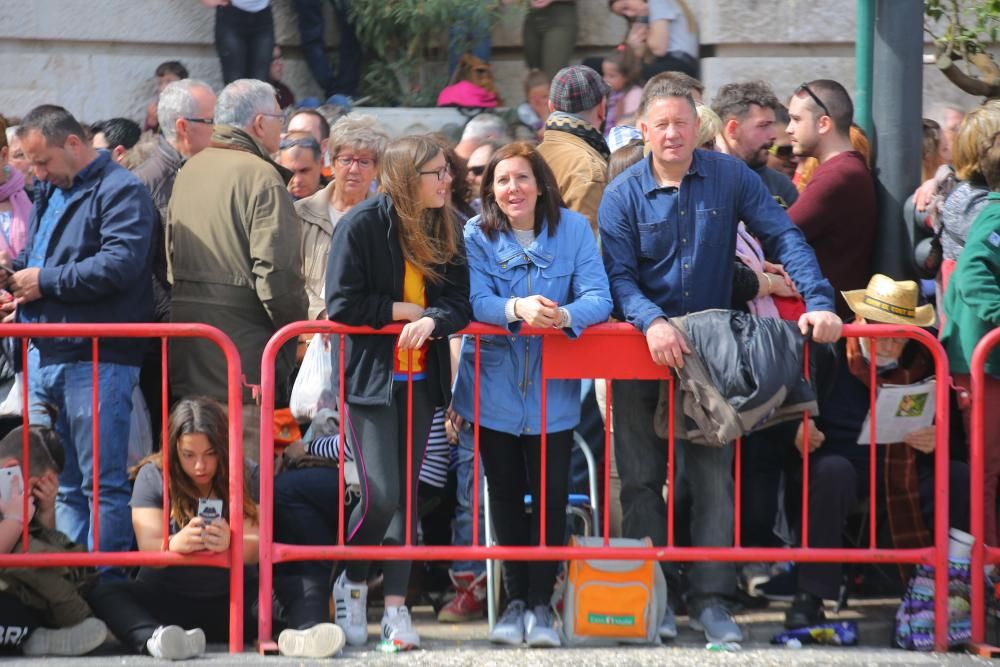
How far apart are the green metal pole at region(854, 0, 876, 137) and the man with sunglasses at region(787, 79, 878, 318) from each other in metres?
0.06

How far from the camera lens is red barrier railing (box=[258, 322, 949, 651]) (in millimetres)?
6008

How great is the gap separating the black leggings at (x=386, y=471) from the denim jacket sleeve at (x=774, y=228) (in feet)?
4.80

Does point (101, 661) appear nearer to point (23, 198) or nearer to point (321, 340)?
point (321, 340)

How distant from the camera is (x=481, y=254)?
628 centimetres

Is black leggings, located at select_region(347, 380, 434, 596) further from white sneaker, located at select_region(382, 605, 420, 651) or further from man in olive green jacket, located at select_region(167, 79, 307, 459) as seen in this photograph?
man in olive green jacket, located at select_region(167, 79, 307, 459)

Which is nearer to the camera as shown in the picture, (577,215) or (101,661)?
(101,661)

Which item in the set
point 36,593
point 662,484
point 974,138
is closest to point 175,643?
point 36,593

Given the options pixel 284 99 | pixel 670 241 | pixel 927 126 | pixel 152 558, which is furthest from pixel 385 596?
pixel 284 99

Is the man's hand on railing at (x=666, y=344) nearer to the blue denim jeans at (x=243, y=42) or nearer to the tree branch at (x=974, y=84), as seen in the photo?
the tree branch at (x=974, y=84)

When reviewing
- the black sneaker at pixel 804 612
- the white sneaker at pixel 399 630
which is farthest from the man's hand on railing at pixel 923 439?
the white sneaker at pixel 399 630

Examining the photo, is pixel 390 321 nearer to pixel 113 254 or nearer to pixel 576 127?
pixel 113 254

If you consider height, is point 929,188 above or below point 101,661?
above

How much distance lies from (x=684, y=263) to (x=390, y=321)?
118 centimetres

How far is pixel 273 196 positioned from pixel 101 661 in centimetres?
208
